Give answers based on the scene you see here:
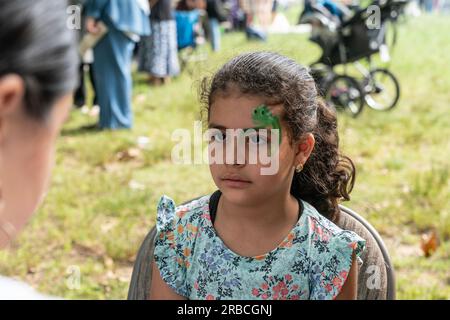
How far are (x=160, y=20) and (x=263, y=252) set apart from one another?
23.3 ft

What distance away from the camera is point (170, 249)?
2.08 metres

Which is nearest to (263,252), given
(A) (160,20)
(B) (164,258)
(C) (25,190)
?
(B) (164,258)

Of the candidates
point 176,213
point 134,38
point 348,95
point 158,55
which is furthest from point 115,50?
point 176,213

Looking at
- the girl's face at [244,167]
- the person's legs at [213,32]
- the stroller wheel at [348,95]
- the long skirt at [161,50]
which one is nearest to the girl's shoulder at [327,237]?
the girl's face at [244,167]

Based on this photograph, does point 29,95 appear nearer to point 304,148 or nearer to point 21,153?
point 21,153

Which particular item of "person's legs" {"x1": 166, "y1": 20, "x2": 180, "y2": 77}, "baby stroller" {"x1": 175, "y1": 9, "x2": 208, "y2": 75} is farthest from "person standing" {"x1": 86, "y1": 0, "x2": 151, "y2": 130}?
"baby stroller" {"x1": 175, "y1": 9, "x2": 208, "y2": 75}

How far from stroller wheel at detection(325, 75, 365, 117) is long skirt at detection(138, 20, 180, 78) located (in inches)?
95.2

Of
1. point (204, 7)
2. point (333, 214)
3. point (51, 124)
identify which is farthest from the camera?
point (204, 7)

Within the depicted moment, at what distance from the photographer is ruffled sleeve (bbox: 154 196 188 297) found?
2.06 meters

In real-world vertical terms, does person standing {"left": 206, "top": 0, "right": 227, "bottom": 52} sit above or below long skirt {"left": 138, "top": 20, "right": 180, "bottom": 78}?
above

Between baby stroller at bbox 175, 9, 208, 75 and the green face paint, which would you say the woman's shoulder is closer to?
the green face paint
